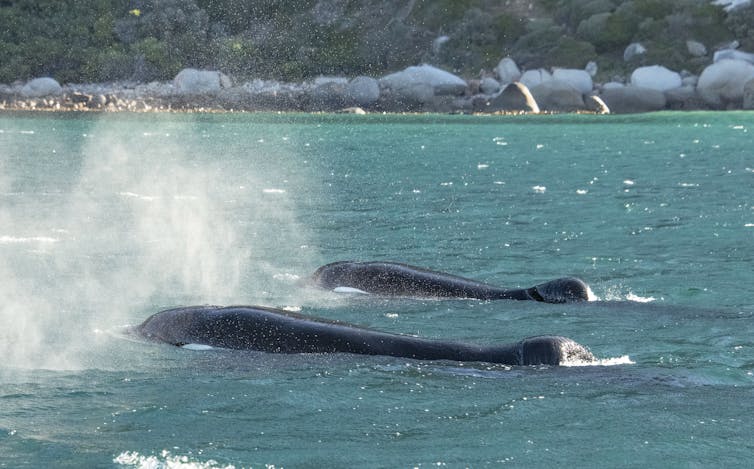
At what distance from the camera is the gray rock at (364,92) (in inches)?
3644

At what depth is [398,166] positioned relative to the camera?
42500mm

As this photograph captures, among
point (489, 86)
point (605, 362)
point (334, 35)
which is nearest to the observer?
point (605, 362)

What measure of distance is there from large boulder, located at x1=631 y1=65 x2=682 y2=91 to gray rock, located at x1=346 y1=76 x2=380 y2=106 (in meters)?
18.6

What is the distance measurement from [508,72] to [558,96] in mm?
8676

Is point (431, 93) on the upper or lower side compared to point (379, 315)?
upper

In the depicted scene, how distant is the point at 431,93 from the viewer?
92562mm

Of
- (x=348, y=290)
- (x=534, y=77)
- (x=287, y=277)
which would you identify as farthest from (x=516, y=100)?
(x=348, y=290)

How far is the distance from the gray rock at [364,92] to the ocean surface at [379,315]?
172 feet

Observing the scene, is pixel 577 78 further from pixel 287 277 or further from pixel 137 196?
pixel 287 277

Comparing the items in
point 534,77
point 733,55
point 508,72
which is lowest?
point 534,77

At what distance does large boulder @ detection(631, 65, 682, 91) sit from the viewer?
89875 millimetres

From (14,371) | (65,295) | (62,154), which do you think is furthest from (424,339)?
(62,154)

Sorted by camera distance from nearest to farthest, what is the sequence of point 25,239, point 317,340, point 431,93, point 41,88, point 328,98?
point 317,340, point 25,239, point 431,93, point 328,98, point 41,88

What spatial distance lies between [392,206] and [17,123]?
50.5 m
